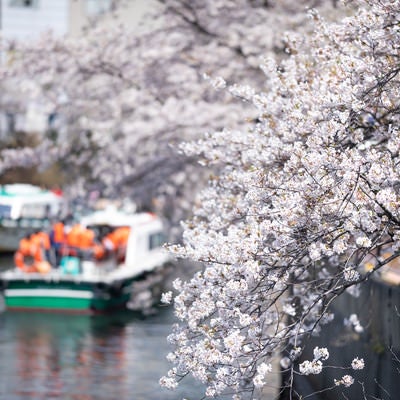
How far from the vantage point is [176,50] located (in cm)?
2045

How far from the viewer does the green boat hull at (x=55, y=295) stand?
30.2m

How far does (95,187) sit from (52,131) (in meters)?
3.45

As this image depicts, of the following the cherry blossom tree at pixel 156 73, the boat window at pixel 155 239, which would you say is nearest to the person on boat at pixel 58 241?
the boat window at pixel 155 239

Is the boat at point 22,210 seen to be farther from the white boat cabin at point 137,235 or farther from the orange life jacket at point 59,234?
the orange life jacket at point 59,234

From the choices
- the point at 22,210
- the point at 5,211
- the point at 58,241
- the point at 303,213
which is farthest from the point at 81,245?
the point at 303,213

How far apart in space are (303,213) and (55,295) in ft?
76.2

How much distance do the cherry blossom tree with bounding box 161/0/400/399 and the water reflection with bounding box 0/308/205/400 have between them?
24.3 feet

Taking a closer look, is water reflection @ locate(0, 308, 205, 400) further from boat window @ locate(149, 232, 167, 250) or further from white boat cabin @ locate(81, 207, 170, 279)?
boat window @ locate(149, 232, 167, 250)

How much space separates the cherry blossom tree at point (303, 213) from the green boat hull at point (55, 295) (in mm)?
21124

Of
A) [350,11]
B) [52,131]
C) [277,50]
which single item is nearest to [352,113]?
[350,11]

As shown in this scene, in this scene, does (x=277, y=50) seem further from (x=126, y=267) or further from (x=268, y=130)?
(x=126, y=267)

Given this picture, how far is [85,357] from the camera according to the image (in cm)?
2211

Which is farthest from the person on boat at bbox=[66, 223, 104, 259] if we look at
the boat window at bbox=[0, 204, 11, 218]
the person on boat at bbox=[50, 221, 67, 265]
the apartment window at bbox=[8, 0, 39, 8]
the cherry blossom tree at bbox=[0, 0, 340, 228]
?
the apartment window at bbox=[8, 0, 39, 8]

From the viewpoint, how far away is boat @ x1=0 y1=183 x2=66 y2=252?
141ft
